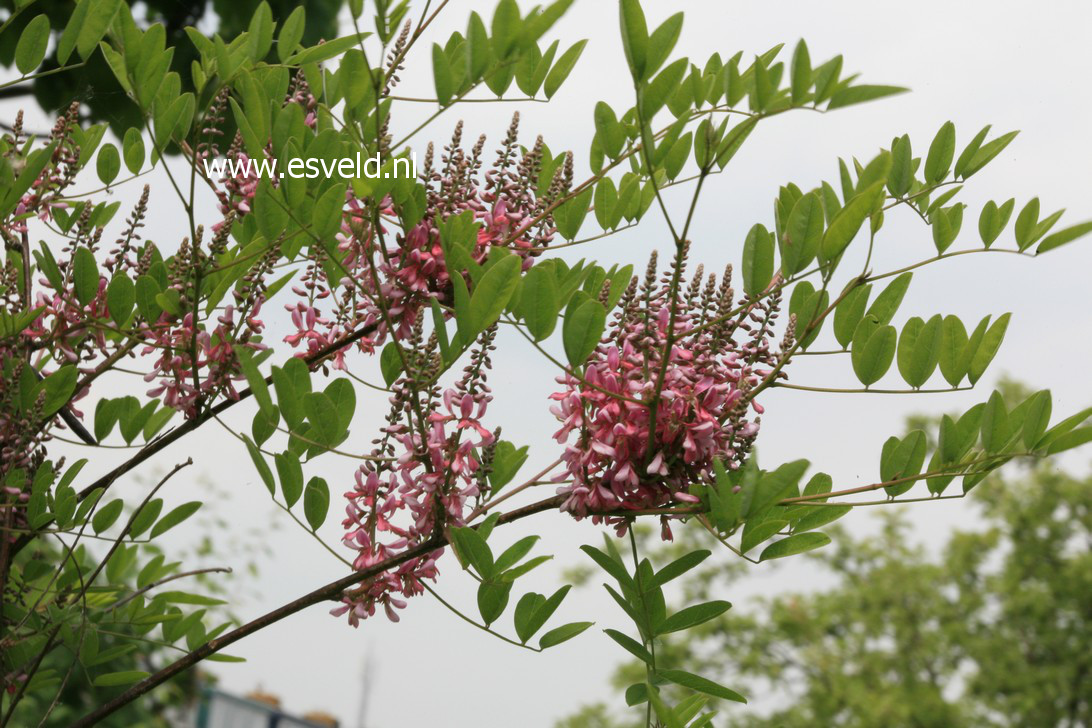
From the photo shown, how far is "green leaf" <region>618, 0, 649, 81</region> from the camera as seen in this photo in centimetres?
60

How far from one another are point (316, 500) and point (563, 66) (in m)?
0.39

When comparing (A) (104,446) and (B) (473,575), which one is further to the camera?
(A) (104,446)

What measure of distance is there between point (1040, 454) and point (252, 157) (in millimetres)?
585

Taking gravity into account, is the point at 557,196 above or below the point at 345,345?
above

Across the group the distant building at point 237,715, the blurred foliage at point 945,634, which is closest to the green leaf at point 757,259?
the distant building at point 237,715

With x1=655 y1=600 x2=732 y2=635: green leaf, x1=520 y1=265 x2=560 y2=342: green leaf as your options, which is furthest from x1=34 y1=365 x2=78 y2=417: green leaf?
x1=655 y1=600 x2=732 y2=635: green leaf

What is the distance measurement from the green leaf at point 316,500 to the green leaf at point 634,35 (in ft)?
1.26

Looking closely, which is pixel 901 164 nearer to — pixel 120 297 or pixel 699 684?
pixel 699 684

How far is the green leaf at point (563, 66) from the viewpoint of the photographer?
2.86ft

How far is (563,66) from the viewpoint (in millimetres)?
873

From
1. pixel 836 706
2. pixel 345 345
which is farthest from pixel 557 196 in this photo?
pixel 836 706

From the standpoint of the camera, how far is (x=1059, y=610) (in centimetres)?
759

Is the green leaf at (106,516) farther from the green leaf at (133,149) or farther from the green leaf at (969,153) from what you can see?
the green leaf at (969,153)

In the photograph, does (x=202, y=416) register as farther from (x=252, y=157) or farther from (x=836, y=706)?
(x=836, y=706)
